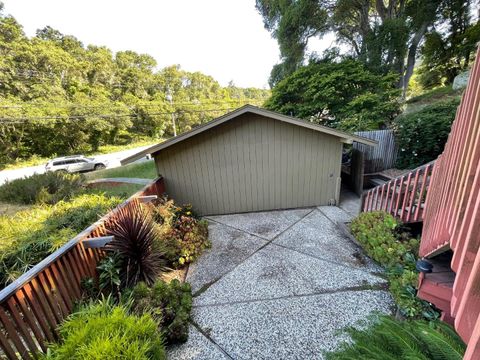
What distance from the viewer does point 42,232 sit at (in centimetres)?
319

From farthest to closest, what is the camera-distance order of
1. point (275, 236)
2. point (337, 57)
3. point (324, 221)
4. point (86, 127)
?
→ point (86, 127) < point (337, 57) < point (324, 221) < point (275, 236)

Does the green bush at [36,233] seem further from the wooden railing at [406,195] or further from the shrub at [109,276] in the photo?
the wooden railing at [406,195]

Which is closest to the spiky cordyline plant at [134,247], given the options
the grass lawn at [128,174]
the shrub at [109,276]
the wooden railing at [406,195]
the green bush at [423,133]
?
the shrub at [109,276]

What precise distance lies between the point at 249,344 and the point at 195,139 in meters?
4.39

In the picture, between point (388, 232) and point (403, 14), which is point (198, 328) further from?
point (403, 14)

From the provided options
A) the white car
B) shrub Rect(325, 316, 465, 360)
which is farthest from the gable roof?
the white car

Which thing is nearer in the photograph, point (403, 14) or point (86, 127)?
point (403, 14)

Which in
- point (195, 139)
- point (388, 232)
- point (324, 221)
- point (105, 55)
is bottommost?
point (324, 221)

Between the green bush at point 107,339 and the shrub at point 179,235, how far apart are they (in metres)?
1.69

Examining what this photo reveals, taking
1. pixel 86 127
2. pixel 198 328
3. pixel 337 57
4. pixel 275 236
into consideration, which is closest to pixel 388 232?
pixel 275 236

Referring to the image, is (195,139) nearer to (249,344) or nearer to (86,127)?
(249,344)

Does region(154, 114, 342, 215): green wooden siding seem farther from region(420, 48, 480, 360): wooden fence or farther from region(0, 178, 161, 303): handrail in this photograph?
region(420, 48, 480, 360): wooden fence

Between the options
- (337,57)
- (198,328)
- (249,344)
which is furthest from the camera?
(337,57)

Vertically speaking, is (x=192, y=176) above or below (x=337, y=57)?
below
